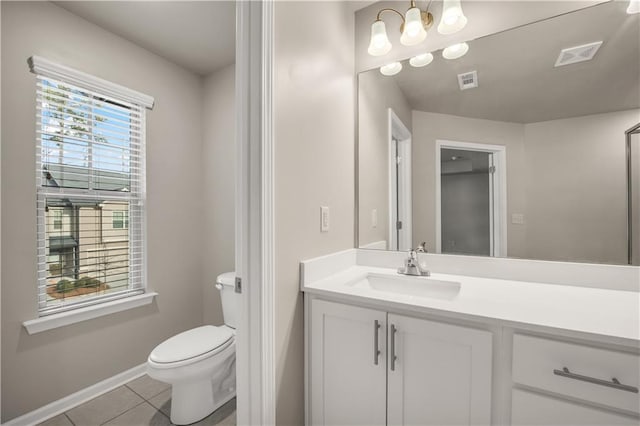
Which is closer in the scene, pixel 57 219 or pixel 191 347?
pixel 191 347

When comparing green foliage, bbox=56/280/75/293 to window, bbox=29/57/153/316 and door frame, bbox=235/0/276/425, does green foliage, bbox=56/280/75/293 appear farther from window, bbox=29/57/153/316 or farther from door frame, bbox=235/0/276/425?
door frame, bbox=235/0/276/425

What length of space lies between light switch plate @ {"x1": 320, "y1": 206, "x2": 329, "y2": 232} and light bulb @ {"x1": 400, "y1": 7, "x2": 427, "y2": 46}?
40.2 inches

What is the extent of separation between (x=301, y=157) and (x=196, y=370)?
1.25 metres

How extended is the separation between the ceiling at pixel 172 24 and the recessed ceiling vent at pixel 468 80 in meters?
1.40

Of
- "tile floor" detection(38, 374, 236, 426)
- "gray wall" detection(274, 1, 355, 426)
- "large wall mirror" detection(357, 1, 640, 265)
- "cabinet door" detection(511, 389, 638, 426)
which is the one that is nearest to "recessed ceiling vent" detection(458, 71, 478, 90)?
"large wall mirror" detection(357, 1, 640, 265)

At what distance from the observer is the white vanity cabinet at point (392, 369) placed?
0.89m

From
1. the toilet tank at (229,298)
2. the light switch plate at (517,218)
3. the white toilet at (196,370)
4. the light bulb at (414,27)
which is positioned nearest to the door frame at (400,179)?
the light bulb at (414,27)

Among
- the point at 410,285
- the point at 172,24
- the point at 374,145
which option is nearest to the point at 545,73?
the point at 374,145

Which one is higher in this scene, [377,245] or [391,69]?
[391,69]

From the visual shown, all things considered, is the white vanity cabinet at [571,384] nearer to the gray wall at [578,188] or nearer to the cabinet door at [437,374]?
the cabinet door at [437,374]

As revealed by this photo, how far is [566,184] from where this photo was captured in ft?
4.05

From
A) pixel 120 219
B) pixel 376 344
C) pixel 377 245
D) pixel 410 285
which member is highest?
pixel 120 219

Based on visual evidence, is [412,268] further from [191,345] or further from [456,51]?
[191,345]

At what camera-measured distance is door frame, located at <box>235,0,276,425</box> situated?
1018mm
